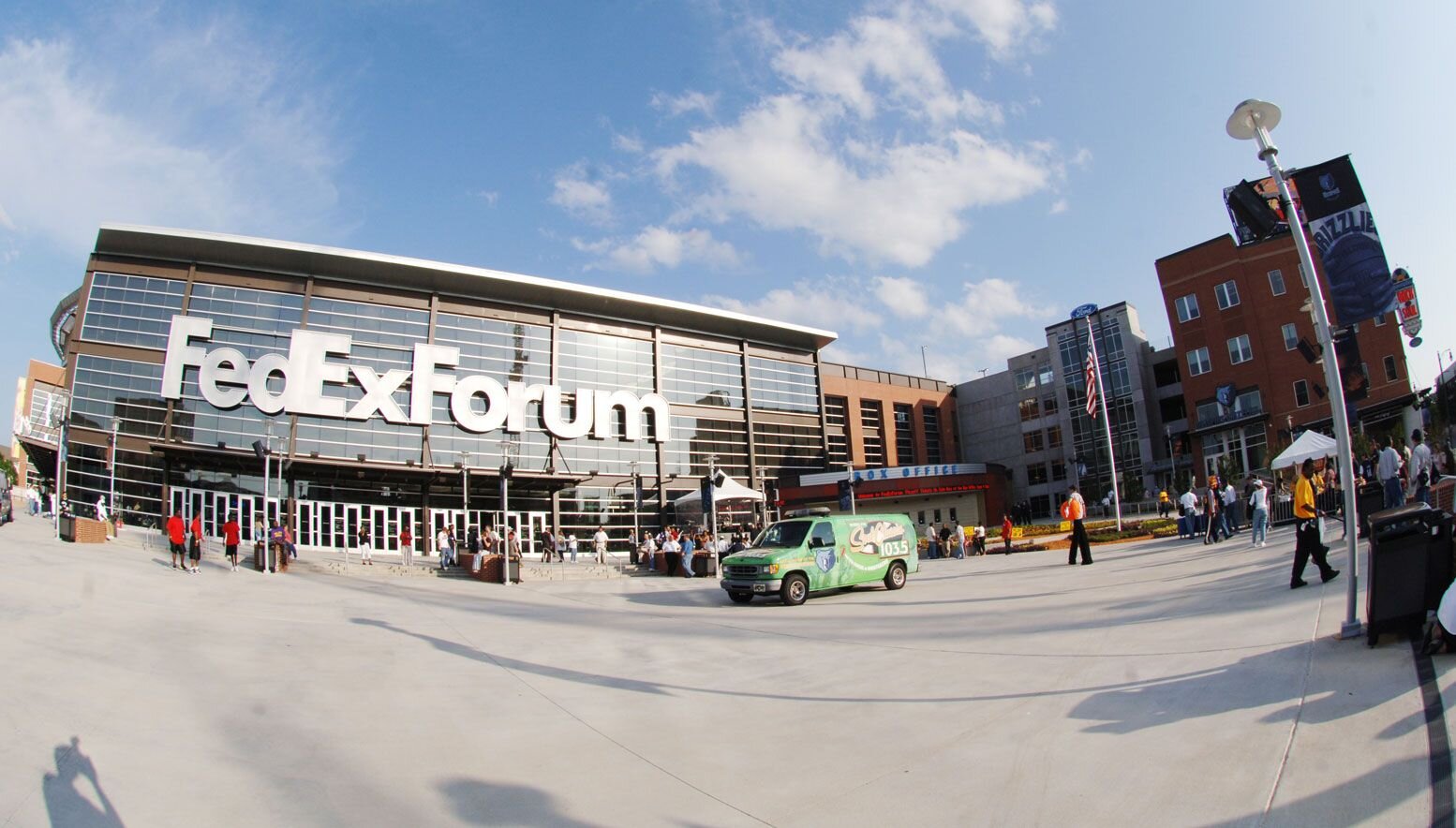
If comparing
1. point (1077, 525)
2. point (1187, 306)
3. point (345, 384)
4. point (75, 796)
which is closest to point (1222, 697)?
point (75, 796)

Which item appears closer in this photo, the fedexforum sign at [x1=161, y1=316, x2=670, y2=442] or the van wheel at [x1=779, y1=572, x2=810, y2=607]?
the van wheel at [x1=779, y1=572, x2=810, y2=607]

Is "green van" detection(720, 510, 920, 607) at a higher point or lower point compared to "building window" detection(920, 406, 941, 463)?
lower

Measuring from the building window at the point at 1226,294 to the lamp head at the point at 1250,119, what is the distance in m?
52.0

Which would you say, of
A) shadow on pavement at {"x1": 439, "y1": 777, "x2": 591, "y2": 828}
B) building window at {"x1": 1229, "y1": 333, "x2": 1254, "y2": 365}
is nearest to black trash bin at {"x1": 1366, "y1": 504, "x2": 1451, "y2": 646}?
shadow on pavement at {"x1": 439, "y1": 777, "x2": 591, "y2": 828}

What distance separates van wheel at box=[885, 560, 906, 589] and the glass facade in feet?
50.6

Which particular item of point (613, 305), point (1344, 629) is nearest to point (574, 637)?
point (1344, 629)

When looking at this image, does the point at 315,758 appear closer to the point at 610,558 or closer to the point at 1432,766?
the point at 1432,766

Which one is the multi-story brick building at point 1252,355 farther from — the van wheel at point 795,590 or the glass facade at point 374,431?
the van wheel at point 795,590

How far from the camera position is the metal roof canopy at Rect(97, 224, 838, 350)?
1503 inches

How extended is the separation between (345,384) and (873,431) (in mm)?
40423

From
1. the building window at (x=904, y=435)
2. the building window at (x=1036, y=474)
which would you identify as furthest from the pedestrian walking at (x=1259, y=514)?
the building window at (x=1036, y=474)

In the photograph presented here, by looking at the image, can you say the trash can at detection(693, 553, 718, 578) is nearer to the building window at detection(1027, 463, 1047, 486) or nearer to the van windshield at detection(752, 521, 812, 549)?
the van windshield at detection(752, 521, 812, 549)

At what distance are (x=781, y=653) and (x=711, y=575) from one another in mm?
16007

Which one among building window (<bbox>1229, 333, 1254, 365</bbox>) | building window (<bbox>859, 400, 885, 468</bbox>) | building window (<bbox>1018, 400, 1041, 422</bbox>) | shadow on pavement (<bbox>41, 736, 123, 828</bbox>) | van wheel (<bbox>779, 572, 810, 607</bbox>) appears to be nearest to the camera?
shadow on pavement (<bbox>41, 736, 123, 828</bbox>)
